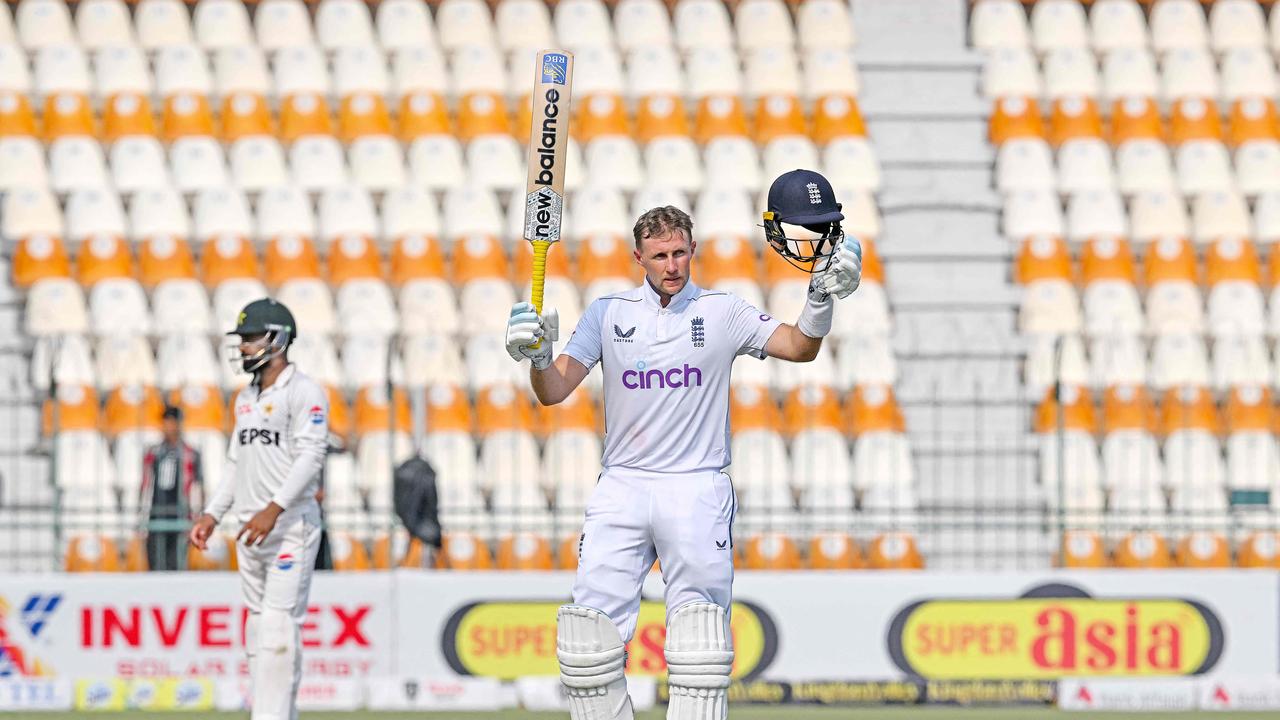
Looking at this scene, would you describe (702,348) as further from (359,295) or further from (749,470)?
(359,295)

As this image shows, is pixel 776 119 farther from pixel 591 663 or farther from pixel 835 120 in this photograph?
pixel 591 663

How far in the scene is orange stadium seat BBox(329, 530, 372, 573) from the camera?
12430 millimetres

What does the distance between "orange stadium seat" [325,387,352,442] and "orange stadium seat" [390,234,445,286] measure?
1.43 metres

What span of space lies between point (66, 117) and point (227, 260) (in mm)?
2322

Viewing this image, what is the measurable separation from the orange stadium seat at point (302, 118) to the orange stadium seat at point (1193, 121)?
23.5 feet

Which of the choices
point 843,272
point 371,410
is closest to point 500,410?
point 371,410

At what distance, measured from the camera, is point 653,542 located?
6.48 m

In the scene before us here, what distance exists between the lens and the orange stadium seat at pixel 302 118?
15883mm

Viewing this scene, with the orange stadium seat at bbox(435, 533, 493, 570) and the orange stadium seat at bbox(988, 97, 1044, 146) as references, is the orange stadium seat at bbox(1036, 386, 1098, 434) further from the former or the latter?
the orange stadium seat at bbox(435, 533, 493, 570)

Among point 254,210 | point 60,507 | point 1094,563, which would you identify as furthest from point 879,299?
point 60,507

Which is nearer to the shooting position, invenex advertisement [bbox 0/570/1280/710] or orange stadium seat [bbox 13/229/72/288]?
invenex advertisement [bbox 0/570/1280/710]

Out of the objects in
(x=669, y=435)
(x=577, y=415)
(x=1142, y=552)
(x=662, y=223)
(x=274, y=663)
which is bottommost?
(x=274, y=663)

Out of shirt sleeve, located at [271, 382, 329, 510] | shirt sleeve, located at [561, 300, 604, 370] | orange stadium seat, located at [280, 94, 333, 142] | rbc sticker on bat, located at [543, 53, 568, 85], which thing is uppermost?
orange stadium seat, located at [280, 94, 333, 142]

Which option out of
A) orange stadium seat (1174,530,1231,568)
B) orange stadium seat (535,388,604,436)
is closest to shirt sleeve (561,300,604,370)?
orange stadium seat (535,388,604,436)
